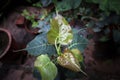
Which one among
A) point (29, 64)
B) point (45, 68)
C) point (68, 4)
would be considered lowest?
point (29, 64)

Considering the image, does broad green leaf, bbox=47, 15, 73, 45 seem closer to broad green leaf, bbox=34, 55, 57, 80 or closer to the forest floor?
broad green leaf, bbox=34, 55, 57, 80

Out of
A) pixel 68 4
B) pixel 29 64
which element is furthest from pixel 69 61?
pixel 29 64

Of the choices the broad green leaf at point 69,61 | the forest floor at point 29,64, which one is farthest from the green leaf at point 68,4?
the broad green leaf at point 69,61

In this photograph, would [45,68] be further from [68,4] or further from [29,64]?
[29,64]

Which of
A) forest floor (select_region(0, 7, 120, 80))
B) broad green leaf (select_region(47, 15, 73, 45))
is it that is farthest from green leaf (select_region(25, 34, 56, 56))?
forest floor (select_region(0, 7, 120, 80))

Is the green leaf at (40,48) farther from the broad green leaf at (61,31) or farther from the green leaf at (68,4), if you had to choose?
the green leaf at (68,4)

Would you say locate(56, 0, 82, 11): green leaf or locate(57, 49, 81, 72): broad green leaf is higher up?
locate(56, 0, 82, 11): green leaf
